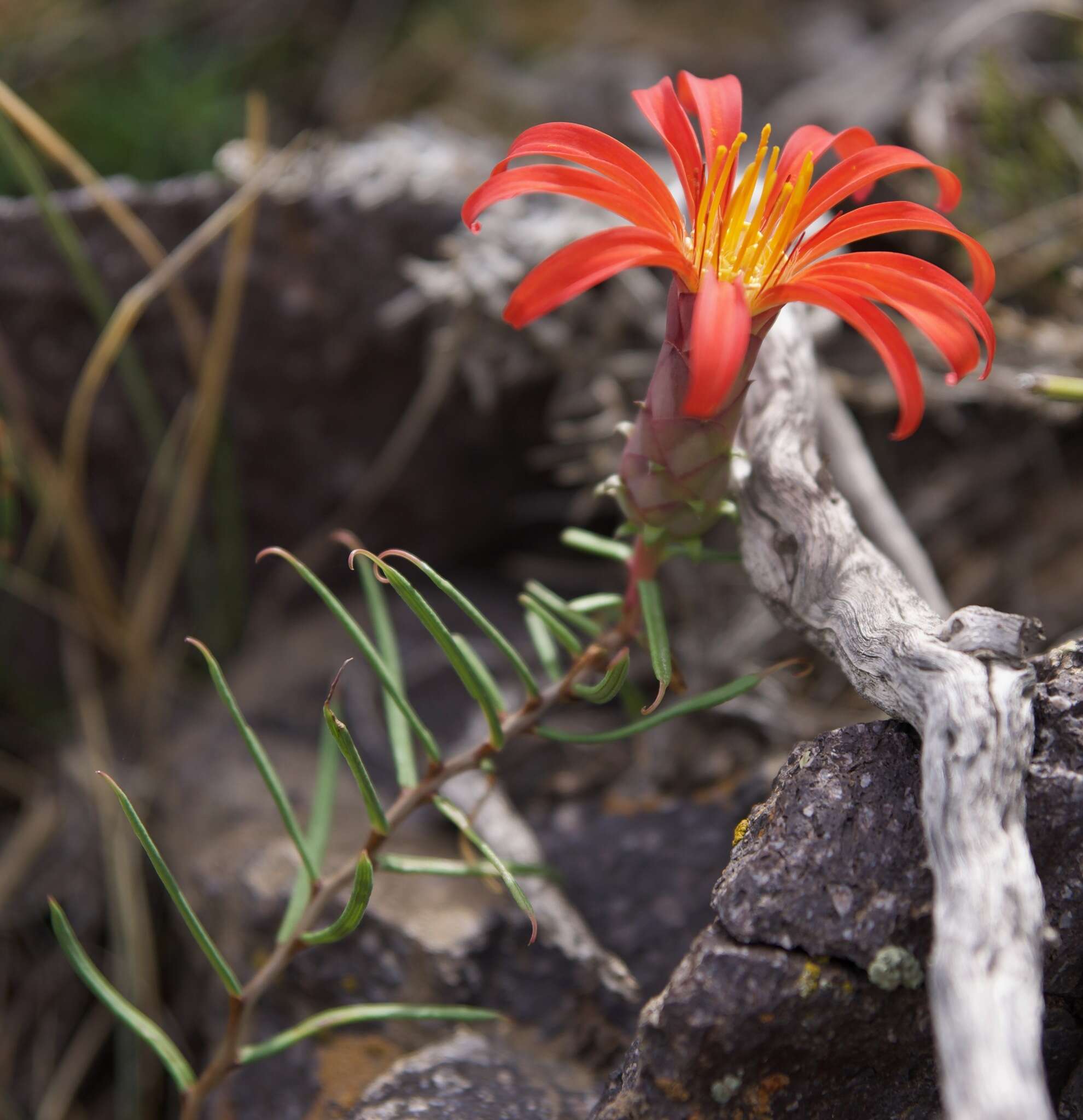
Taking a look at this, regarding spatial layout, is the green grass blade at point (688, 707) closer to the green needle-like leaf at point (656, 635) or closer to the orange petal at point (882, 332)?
the green needle-like leaf at point (656, 635)

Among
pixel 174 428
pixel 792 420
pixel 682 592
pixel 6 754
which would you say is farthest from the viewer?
pixel 6 754

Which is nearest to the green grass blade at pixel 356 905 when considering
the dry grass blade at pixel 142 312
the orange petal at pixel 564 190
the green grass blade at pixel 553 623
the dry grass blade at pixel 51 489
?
the green grass blade at pixel 553 623

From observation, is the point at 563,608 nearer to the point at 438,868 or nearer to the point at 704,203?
the point at 438,868

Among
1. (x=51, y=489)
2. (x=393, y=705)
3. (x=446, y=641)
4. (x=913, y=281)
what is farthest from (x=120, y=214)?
(x=913, y=281)

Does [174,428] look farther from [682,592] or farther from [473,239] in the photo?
[682,592]

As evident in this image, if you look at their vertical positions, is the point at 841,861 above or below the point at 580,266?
below

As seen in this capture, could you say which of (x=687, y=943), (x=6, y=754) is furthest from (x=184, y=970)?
(x=687, y=943)
